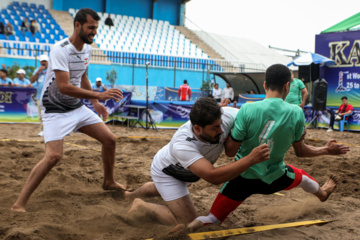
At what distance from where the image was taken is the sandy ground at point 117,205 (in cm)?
307

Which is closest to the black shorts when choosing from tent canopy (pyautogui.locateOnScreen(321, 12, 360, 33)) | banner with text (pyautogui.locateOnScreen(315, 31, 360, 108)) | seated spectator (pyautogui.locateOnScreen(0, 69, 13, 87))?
seated spectator (pyautogui.locateOnScreen(0, 69, 13, 87))

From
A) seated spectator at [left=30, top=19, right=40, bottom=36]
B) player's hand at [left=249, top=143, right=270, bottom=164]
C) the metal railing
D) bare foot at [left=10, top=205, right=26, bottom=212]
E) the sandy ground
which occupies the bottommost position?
the sandy ground

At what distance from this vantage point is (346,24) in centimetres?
1517

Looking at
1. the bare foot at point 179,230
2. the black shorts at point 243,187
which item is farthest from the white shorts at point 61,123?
the black shorts at point 243,187

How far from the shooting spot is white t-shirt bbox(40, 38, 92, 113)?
376 centimetres

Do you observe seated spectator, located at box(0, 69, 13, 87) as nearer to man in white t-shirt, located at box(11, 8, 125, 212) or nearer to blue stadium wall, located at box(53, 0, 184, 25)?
man in white t-shirt, located at box(11, 8, 125, 212)

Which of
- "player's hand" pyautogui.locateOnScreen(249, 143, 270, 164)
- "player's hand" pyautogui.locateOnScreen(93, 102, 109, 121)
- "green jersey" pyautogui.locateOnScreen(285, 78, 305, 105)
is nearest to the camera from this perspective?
"player's hand" pyautogui.locateOnScreen(249, 143, 270, 164)

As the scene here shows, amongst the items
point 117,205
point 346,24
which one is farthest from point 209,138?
point 346,24

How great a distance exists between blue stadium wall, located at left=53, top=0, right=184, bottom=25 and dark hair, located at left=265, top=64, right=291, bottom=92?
3004 cm

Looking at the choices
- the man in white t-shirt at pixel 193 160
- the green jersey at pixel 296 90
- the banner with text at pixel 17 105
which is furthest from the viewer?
the banner with text at pixel 17 105

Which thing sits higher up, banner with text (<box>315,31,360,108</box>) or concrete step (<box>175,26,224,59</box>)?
concrete step (<box>175,26,224,59</box>)

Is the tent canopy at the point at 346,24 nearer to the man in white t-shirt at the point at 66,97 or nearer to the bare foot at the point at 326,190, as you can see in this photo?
the bare foot at the point at 326,190

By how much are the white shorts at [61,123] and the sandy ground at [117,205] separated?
67 centimetres

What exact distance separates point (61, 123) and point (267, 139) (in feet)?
6.59
